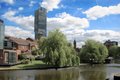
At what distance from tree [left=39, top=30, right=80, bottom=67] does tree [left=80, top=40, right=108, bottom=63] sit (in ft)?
91.2

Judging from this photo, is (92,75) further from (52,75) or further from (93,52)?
(93,52)

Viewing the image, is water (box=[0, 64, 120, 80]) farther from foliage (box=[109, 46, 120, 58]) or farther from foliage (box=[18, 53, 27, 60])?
foliage (box=[109, 46, 120, 58])

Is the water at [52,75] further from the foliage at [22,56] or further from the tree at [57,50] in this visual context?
the foliage at [22,56]

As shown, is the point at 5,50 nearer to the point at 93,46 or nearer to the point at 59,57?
the point at 59,57

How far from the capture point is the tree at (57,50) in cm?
7288

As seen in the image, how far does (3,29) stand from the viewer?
259 ft

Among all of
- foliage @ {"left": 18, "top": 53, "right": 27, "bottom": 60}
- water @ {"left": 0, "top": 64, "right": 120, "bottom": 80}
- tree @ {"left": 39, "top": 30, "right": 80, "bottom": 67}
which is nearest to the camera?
water @ {"left": 0, "top": 64, "right": 120, "bottom": 80}

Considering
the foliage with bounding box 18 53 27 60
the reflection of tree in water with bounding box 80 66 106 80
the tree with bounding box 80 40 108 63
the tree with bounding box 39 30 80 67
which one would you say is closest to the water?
the reflection of tree in water with bounding box 80 66 106 80

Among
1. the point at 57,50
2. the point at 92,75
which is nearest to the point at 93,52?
the point at 57,50

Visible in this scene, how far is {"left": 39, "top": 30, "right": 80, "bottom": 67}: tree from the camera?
239 feet

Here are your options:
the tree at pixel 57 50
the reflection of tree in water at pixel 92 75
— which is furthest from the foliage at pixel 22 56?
the reflection of tree in water at pixel 92 75

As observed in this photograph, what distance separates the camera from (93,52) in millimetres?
106938

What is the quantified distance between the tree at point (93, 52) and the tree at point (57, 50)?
91.2ft

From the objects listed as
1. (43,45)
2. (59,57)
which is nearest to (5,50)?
(43,45)
